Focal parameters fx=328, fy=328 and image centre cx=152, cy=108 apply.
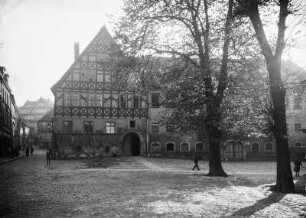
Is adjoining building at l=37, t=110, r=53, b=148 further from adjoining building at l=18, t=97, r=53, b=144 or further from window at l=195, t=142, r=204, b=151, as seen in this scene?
window at l=195, t=142, r=204, b=151

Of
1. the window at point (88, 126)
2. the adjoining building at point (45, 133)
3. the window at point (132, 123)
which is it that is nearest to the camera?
the window at point (88, 126)

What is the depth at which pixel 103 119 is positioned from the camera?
3559 centimetres

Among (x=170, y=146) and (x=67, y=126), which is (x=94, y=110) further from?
(x=170, y=146)

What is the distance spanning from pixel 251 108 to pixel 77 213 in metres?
9.60

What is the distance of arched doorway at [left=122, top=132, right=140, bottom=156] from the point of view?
122 feet

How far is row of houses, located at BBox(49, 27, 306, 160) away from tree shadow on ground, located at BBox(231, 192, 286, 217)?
2201cm

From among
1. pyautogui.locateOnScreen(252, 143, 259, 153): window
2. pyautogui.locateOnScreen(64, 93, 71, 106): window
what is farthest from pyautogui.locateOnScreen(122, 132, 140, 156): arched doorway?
pyautogui.locateOnScreen(252, 143, 259, 153): window

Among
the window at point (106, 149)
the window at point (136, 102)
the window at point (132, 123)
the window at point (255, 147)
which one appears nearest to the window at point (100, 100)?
the window at point (136, 102)

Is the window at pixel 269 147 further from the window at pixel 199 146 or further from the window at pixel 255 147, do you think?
the window at pixel 199 146

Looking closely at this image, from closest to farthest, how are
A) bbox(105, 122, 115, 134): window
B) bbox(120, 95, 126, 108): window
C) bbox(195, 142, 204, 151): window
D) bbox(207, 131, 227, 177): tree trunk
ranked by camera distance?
bbox(207, 131, 227, 177): tree trunk, bbox(105, 122, 115, 134): window, bbox(120, 95, 126, 108): window, bbox(195, 142, 204, 151): window

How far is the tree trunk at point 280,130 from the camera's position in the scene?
42.6 ft

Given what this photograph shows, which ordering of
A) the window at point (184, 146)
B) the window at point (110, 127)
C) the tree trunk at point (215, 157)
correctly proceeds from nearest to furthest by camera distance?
the tree trunk at point (215, 157)
the window at point (110, 127)
the window at point (184, 146)

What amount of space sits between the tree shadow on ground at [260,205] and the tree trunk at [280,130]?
716 millimetres

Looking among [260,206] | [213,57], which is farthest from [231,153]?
[260,206]
